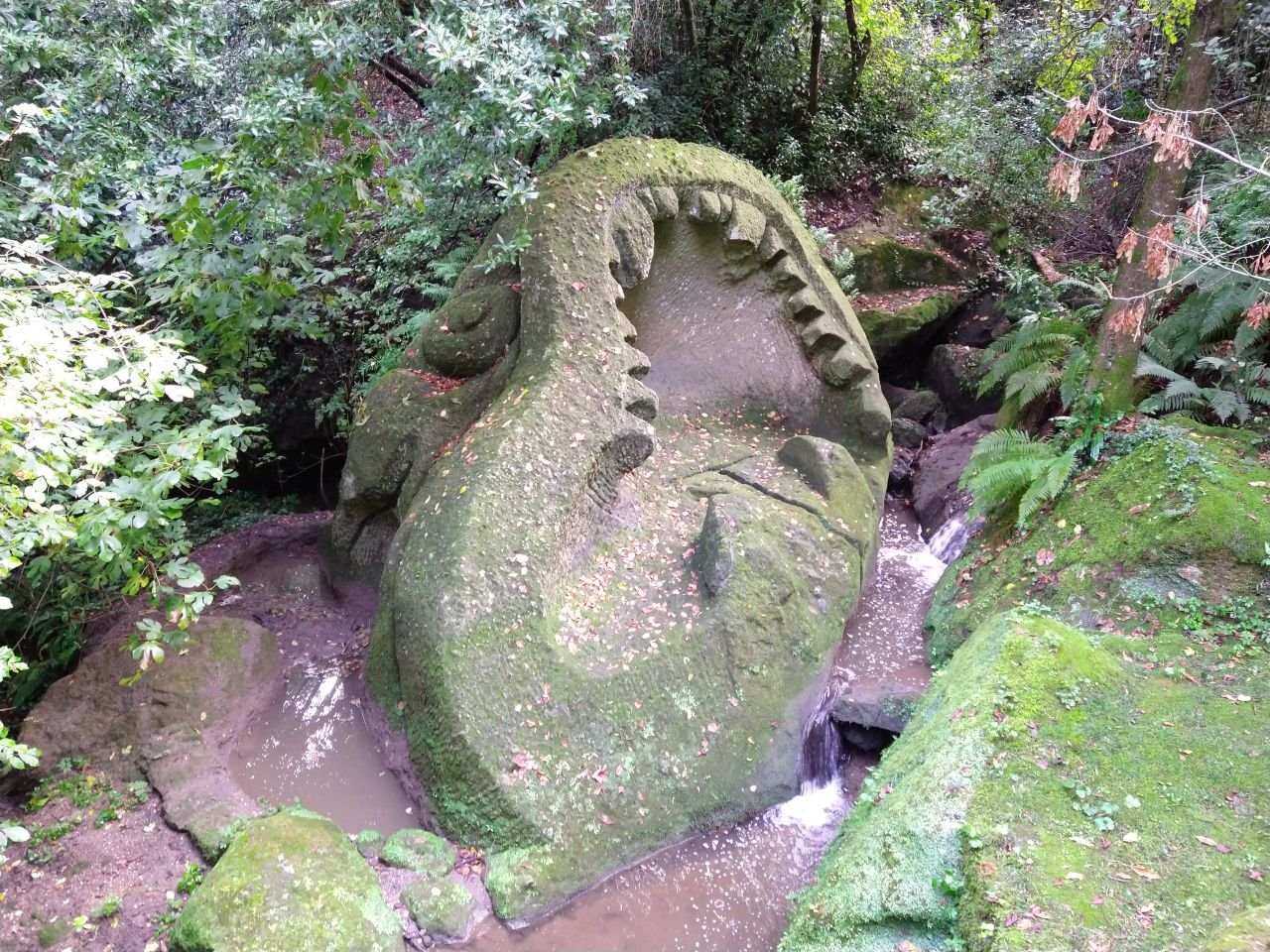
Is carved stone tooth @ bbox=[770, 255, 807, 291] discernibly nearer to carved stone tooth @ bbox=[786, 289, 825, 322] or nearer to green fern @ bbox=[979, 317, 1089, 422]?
carved stone tooth @ bbox=[786, 289, 825, 322]

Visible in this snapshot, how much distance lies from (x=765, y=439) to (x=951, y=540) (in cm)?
244

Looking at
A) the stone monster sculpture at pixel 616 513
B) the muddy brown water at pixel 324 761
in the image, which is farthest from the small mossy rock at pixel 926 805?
the muddy brown water at pixel 324 761

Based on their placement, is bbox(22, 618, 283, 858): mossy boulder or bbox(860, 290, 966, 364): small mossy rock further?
bbox(860, 290, 966, 364): small mossy rock

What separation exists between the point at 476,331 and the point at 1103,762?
5.60 metres

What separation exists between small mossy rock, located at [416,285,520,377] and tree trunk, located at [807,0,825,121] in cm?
835

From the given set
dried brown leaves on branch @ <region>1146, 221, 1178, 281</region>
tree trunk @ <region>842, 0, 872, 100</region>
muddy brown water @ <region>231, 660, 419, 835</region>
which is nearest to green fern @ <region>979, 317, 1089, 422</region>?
dried brown leaves on branch @ <region>1146, 221, 1178, 281</region>

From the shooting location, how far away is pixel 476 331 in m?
7.09

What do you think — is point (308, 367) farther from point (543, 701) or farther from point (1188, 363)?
point (1188, 363)

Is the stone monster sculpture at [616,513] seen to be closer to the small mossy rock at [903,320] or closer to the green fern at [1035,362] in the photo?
the green fern at [1035,362]

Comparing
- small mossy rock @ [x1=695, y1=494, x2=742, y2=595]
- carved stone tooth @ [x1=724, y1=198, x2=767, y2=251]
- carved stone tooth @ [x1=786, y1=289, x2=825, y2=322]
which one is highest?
carved stone tooth @ [x1=724, y1=198, x2=767, y2=251]

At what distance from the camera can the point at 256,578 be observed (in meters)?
7.72

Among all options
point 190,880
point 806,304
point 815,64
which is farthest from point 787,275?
point 190,880

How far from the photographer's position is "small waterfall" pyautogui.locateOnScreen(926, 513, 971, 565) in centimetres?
871

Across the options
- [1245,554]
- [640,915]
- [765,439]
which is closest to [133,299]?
[765,439]
